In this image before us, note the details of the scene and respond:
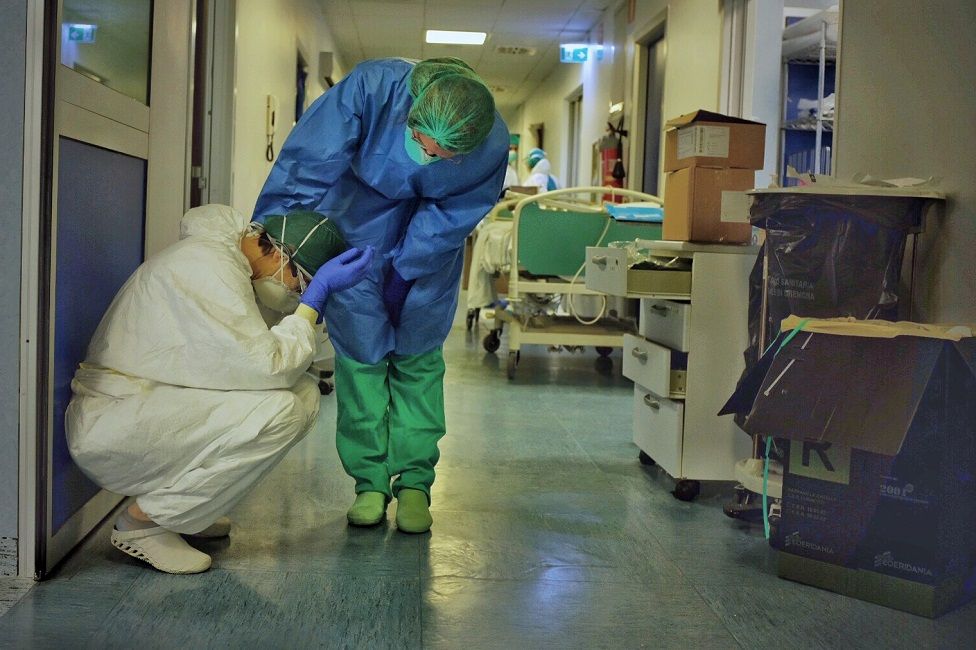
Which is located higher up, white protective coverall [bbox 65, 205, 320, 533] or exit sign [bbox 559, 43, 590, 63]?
exit sign [bbox 559, 43, 590, 63]

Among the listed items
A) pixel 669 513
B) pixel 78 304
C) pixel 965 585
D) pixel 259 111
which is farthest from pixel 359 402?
pixel 259 111

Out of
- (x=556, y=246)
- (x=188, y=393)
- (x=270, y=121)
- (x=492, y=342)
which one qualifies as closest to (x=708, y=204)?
(x=188, y=393)

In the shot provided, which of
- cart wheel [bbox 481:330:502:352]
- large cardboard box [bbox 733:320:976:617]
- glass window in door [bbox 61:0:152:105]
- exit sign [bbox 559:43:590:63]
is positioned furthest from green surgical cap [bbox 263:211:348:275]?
exit sign [bbox 559:43:590:63]

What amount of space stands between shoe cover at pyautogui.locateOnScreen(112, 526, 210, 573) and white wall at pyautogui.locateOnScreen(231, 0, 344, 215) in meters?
2.80

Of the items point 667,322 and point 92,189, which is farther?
point 667,322

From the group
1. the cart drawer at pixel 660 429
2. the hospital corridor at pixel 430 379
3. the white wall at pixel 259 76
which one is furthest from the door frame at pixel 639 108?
the cart drawer at pixel 660 429

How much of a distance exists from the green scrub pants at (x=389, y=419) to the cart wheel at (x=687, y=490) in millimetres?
751

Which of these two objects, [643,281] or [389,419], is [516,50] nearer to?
[643,281]

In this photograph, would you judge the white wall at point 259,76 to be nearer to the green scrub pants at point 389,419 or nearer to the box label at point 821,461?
the green scrub pants at point 389,419

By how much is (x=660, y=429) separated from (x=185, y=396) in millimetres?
1516

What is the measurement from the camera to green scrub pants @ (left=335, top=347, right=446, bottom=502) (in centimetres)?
249

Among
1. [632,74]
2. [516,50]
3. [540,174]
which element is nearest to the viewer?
[632,74]

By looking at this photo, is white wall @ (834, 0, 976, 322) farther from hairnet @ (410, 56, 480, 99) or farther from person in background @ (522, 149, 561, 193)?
person in background @ (522, 149, 561, 193)

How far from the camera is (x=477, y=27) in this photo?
9.78 m
